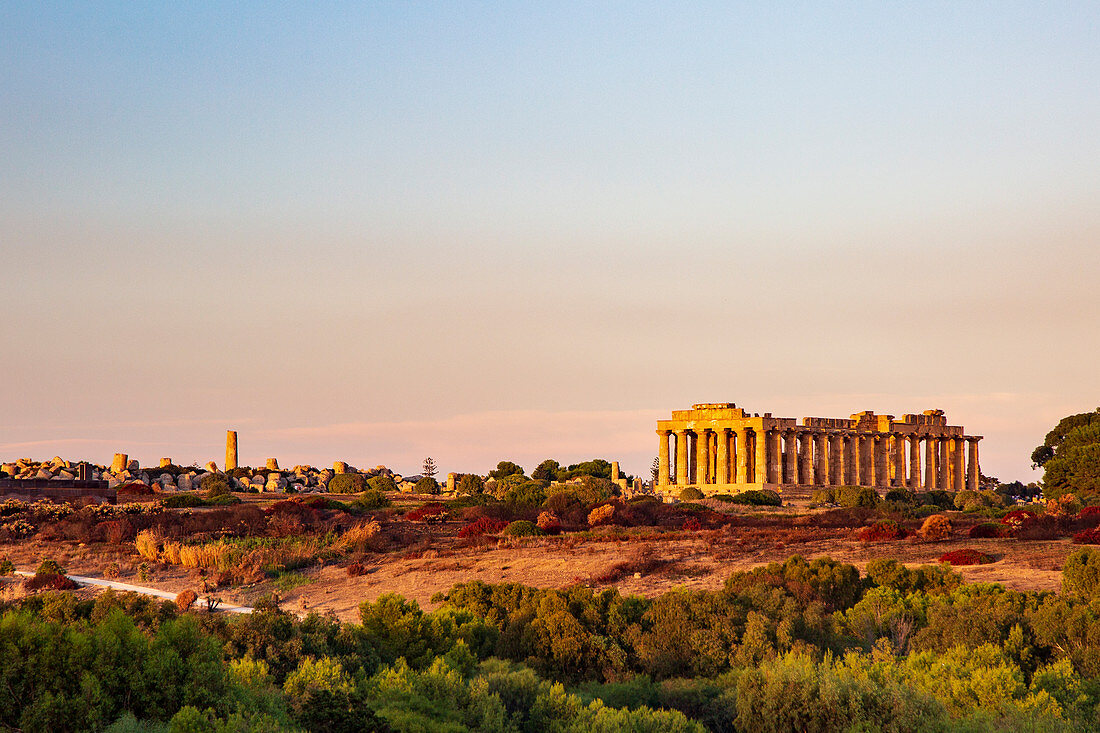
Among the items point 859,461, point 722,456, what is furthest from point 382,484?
point 859,461

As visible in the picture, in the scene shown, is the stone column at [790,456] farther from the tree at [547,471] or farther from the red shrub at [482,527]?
the red shrub at [482,527]

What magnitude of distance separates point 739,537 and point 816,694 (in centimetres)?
2256

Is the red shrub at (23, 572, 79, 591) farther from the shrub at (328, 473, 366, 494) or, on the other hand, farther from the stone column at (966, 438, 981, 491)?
the stone column at (966, 438, 981, 491)

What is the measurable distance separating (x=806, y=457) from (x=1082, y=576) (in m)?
69.1

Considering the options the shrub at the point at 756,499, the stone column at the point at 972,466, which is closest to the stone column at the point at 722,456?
the shrub at the point at 756,499

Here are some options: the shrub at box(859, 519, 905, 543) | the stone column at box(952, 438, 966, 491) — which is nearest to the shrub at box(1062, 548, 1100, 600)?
the shrub at box(859, 519, 905, 543)

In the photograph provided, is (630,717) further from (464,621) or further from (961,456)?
(961,456)

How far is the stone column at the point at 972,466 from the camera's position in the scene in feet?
331

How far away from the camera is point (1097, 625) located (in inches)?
712

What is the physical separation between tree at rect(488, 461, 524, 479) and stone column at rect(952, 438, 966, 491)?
125 ft

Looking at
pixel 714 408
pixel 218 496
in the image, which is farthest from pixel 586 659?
pixel 714 408

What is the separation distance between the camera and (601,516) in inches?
1722

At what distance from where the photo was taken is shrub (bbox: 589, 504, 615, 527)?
4336cm

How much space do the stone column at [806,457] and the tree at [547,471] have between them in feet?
69.9
